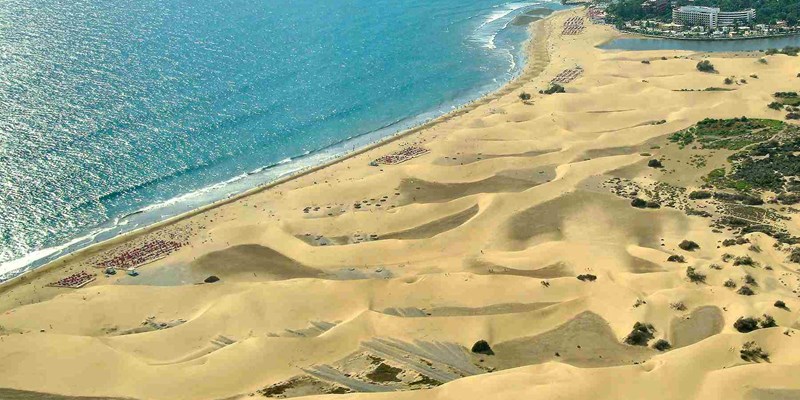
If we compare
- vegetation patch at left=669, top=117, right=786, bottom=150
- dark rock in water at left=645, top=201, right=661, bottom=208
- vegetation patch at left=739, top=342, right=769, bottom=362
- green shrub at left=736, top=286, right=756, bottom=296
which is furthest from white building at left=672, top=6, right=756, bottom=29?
vegetation patch at left=739, top=342, right=769, bottom=362

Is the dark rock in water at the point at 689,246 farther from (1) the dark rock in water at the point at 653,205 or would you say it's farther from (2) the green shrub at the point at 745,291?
(1) the dark rock in water at the point at 653,205

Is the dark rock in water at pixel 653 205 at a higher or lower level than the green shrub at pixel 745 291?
higher

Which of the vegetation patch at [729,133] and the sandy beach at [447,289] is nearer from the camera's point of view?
the sandy beach at [447,289]

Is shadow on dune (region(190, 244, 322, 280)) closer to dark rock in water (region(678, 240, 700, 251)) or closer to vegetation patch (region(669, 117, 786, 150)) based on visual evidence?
dark rock in water (region(678, 240, 700, 251))

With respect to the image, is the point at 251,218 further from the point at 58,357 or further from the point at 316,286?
the point at 58,357

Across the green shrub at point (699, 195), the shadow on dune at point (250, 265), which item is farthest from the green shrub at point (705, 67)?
the shadow on dune at point (250, 265)

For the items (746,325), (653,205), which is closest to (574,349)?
(746,325)
